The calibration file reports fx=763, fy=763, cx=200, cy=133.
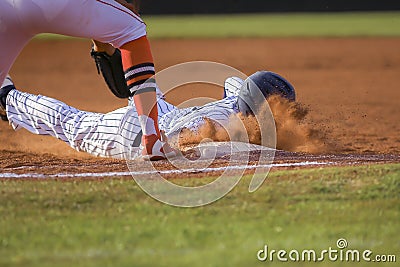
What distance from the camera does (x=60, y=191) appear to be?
3.64 meters

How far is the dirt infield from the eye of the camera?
5555mm

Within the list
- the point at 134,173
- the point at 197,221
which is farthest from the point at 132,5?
the point at 197,221

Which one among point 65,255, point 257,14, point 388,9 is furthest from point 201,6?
point 65,255

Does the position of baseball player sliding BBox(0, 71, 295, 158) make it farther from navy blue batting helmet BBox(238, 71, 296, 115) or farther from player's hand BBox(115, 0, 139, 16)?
player's hand BBox(115, 0, 139, 16)

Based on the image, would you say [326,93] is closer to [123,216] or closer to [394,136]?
[394,136]

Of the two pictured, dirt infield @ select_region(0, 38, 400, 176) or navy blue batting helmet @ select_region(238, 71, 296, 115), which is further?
dirt infield @ select_region(0, 38, 400, 176)

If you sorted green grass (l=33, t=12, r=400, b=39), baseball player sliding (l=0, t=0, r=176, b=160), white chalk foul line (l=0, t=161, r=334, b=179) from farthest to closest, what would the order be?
green grass (l=33, t=12, r=400, b=39), white chalk foul line (l=0, t=161, r=334, b=179), baseball player sliding (l=0, t=0, r=176, b=160)

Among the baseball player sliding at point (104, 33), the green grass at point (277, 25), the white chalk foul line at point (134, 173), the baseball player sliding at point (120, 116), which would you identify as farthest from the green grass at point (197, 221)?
the green grass at point (277, 25)

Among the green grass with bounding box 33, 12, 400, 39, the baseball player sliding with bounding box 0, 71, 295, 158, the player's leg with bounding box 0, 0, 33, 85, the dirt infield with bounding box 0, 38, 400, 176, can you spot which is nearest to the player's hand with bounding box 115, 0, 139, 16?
the player's leg with bounding box 0, 0, 33, 85

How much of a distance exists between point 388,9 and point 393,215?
20.1 m

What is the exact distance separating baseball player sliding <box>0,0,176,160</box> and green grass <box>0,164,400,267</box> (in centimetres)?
51

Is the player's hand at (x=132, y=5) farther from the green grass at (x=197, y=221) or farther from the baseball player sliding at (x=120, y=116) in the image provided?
the green grass at (x=197, y=221)

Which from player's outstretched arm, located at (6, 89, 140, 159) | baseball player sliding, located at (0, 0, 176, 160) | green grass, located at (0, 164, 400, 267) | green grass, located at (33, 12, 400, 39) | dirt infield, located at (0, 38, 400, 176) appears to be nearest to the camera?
green grass, located at (0, 164, 400, 267)

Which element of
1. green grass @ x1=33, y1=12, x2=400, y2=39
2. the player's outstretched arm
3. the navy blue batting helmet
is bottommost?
the player's outstretched arm
